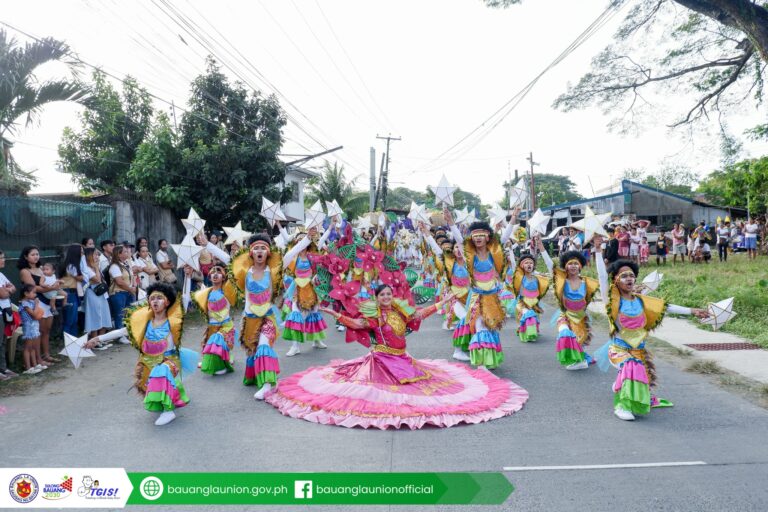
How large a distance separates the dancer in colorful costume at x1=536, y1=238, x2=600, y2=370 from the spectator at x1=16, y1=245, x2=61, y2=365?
6.14m

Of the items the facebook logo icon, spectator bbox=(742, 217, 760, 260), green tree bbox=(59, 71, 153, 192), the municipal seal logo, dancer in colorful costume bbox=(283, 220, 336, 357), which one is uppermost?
green tree bbox=(59, 71, 153, 192)

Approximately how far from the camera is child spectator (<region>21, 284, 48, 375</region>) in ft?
21.6

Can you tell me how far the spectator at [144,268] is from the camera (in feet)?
30.4

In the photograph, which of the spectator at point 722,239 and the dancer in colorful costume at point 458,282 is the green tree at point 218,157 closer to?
the dancer in colorful costume at point 458,282

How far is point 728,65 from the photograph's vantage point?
12125 mm

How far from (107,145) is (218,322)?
38.3 feet

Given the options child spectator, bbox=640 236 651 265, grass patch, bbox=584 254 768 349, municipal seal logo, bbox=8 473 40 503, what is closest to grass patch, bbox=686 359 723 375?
grass patch, bbox=584 254 768 349

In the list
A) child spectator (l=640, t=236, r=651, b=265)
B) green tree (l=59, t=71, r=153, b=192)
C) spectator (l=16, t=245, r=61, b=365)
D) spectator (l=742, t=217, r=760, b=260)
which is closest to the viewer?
spectator (l=16, t=245, r=61, b=365)

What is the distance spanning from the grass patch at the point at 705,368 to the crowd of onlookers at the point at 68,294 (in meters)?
5.95

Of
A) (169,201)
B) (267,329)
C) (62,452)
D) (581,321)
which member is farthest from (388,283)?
(169,201)

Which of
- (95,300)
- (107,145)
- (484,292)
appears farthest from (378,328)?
(107,145)

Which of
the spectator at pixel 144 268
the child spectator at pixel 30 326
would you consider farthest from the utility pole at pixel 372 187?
the child spectator at pixel 30 326

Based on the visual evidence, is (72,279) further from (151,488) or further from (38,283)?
(151,488)

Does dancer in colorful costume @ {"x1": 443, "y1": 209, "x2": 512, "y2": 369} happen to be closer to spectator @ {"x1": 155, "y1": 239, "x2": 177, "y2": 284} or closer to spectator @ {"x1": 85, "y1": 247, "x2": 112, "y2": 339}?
spectator @ {"x1": 85, "y1": 247, "x2": 112, "y2": 339}
